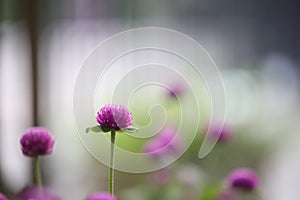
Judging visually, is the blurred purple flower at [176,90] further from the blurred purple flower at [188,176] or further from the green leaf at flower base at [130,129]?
the green leaf at flower base at [130,129]

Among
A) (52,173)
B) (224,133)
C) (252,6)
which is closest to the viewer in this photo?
(224,133)

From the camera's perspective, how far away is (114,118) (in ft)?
1.68

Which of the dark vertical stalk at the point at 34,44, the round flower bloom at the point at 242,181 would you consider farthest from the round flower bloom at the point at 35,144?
the dark vertical stalk at the point at 34,44

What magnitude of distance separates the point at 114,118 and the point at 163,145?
1.64 feet

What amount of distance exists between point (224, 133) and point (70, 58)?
3.64ft

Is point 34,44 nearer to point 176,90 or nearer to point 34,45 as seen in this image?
point 34,45

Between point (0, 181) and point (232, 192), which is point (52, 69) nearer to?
point (0, 181)

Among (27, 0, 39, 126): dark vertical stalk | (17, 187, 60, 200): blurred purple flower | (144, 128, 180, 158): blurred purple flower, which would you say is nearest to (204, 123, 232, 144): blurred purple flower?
(144, 128, 180, 158): blurred purple flower

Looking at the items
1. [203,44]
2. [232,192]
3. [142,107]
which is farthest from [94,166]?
[232,192]

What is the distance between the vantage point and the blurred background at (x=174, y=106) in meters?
1.74

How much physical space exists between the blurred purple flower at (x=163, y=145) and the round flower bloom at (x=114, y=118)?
0.46 meters

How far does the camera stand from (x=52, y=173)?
187 cm

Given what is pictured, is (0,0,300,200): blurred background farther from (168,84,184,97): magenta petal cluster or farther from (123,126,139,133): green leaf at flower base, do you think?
(123,126,139,133): green leaf at flower base

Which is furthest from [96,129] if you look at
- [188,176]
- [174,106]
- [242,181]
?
[174,106]
